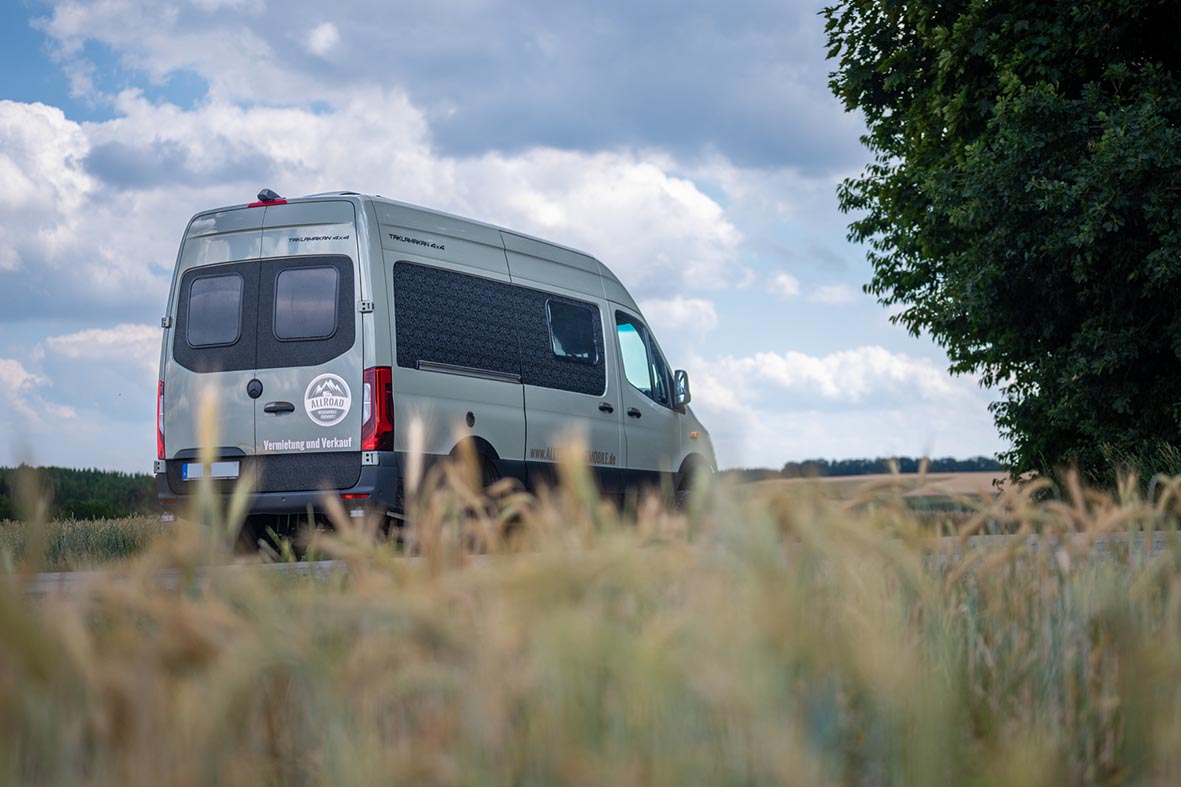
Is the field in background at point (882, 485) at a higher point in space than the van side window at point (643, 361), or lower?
lower

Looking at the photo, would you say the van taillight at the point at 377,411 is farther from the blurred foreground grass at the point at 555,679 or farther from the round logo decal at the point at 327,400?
the blurred foreground grass at the point at 555,679

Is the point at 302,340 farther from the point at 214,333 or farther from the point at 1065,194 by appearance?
the point at 1065,194

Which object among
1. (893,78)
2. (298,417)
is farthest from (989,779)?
(893,78)

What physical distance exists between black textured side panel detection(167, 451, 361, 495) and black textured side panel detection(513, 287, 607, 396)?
78.8 inches

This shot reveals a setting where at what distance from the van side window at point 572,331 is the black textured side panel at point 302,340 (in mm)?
2308

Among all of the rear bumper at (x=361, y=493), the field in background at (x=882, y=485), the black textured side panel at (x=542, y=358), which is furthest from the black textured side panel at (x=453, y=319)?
the field in background at (x=882, y=485)

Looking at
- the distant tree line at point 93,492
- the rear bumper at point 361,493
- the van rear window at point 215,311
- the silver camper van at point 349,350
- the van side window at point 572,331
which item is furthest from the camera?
the distant tree line at point 93,492

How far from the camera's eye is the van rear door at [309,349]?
29.6 ft

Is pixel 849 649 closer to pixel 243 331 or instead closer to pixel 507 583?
pixel 507 583

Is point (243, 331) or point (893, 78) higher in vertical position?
point (893, 78)

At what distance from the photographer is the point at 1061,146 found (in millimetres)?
14945

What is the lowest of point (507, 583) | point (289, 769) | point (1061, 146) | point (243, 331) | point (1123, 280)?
point (289, 769)

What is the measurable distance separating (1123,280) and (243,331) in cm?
1168

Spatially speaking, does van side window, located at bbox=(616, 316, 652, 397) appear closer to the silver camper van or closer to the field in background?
the silver camper van
